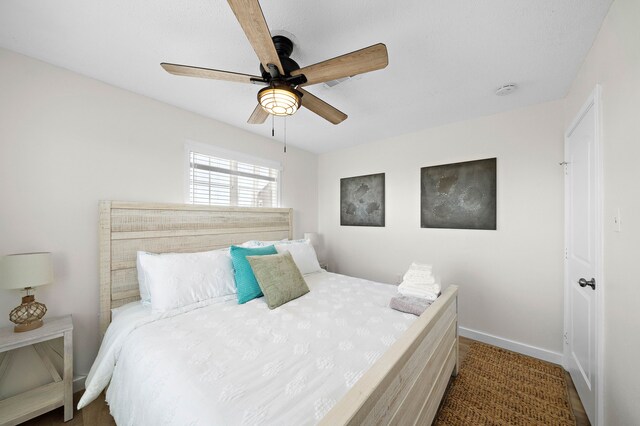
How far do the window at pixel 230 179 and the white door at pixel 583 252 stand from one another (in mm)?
3067

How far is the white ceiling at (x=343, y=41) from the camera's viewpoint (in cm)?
128

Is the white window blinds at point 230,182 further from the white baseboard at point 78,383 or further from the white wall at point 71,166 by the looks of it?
the white baseboard at point 78,383

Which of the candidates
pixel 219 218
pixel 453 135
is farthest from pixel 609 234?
pixel 219 218

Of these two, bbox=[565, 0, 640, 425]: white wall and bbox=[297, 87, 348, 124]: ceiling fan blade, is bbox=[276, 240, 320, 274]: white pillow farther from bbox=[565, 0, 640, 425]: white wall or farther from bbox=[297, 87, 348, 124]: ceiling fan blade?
bbox=[565, 0, 640, 425]: white wall

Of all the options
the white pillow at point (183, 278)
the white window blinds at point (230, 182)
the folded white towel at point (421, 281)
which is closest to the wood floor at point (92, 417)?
the white pillow at point (183, 278)

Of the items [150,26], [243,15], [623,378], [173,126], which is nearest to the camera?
[243,15]

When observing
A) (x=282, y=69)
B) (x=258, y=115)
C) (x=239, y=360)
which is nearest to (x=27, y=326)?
(x=239, y=360)

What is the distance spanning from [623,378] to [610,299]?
0.38 metres

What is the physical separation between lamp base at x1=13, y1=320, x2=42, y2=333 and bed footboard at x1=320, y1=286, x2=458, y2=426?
211 cm

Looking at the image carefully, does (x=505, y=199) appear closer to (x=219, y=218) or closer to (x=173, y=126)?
(x=219, y=218)

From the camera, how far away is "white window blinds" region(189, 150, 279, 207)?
260cm

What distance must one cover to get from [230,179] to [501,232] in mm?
3127

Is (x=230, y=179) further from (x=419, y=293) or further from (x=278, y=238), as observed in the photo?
(x=419, y=293)

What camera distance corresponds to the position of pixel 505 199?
2.50 metres
